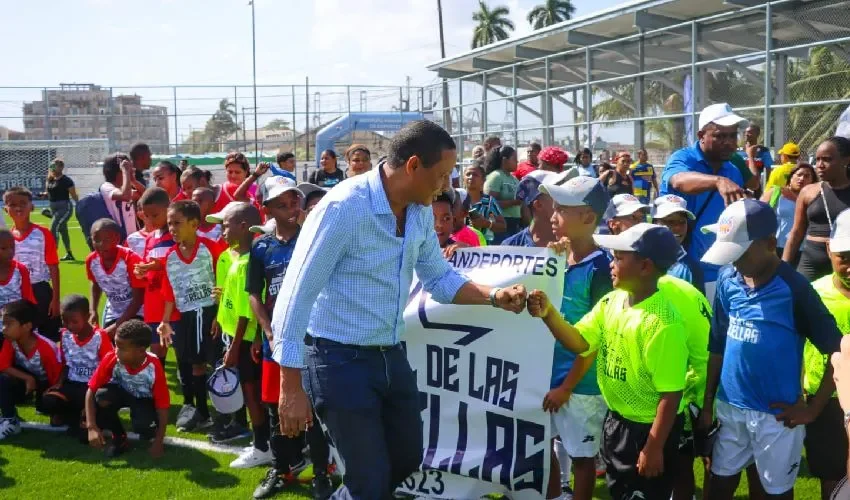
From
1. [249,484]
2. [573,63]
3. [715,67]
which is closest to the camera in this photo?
[249,484]

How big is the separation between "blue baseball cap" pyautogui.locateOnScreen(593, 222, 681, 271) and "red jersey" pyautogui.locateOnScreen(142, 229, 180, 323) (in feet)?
13.3

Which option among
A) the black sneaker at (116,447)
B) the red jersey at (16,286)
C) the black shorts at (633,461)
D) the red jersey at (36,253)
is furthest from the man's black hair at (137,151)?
the black shorts at (633,461)

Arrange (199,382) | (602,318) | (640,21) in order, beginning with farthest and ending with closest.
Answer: (640,21)
(199,382)
(602,318)

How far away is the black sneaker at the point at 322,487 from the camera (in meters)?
5.11

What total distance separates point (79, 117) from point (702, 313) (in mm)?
34170

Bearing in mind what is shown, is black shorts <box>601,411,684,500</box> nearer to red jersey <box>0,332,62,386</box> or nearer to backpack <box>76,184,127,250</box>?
red jersey <box>0,332,62,386</box>

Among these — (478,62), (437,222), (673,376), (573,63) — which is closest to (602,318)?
(673,376)

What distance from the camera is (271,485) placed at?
17.2 ft

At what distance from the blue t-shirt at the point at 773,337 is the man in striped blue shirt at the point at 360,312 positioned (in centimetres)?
151

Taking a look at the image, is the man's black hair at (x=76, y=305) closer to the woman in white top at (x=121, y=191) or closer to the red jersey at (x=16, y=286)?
the red jersey at (x=16, y=286)

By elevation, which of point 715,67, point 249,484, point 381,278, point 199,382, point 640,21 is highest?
point 640,21

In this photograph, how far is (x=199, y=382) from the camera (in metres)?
6.72

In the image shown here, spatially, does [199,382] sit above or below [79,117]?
below

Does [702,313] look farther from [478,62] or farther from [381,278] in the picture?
[478,62]
